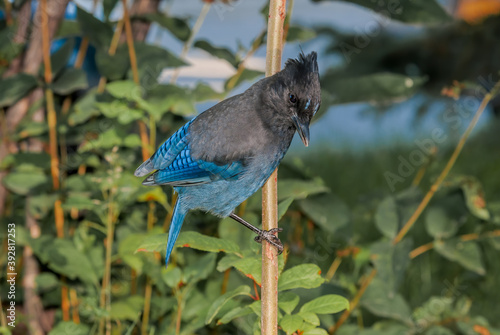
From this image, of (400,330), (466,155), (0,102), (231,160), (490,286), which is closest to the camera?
(231,160)

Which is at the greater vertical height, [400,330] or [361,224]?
[361,224]

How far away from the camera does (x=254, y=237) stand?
135cm

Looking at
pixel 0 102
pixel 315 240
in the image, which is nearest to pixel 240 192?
pixel 0 102

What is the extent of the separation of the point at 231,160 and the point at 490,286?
92.8 inches

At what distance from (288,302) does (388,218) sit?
85 cm

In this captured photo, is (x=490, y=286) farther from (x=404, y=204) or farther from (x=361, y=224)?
(x=404, y=204)

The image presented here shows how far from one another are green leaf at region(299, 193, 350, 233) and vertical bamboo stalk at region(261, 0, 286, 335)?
3.31 feet

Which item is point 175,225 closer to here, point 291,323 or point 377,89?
point 291,323

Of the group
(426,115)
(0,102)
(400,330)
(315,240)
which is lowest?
(400,330)

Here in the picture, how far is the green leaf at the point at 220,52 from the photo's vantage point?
205 centimetres

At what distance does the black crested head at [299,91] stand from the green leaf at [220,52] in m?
0.90

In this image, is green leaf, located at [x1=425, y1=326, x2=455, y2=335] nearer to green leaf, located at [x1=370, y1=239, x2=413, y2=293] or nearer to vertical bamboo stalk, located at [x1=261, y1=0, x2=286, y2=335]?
green leaf, located at [x1=370, y1=239, x2=413, y2=293]

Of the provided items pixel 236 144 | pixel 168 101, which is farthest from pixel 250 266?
pixel 168 101

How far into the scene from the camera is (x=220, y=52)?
206 centimetres
